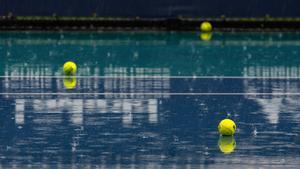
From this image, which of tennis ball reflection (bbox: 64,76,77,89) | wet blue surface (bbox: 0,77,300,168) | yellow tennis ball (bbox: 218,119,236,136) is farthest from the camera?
tennis ball reflection (bbox: 64,76,77,89)

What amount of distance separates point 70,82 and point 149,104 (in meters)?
3.77

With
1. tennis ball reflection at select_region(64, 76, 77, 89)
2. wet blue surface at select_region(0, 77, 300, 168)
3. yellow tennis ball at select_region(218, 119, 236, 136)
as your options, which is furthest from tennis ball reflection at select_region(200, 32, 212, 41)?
yellow tennis ball at select_region(218, 119, 236, 136)

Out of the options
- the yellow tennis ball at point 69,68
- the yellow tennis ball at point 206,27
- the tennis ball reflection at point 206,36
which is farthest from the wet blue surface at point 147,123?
the yellow tennis ball at point 206,27

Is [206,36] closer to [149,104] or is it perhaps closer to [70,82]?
[70,82]

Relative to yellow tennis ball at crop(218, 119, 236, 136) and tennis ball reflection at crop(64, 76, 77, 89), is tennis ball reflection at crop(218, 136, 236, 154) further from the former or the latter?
tennis ball reflection at crop(64, 76, 77, 89)

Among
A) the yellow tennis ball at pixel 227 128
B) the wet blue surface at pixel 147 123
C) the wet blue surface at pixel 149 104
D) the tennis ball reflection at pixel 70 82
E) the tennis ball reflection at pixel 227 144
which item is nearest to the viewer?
the wet blue surface at pixel 147 123

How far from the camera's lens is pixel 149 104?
1716 cm

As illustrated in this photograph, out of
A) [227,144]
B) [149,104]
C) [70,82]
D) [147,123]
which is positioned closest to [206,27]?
[70,82]

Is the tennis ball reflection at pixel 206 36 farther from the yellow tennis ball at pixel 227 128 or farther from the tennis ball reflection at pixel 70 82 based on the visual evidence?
the yellow tennis ball at pixel 227 128

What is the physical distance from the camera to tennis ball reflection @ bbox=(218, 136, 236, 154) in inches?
500

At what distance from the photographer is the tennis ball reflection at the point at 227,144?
12703 millimetres

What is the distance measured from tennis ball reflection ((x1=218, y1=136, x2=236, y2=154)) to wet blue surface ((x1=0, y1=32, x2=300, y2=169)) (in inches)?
1.7

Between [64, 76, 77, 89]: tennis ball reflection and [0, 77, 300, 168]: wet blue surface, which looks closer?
[0, 77, 300, 168]: wet blue surface

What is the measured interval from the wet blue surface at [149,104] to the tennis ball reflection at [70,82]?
24 mm
